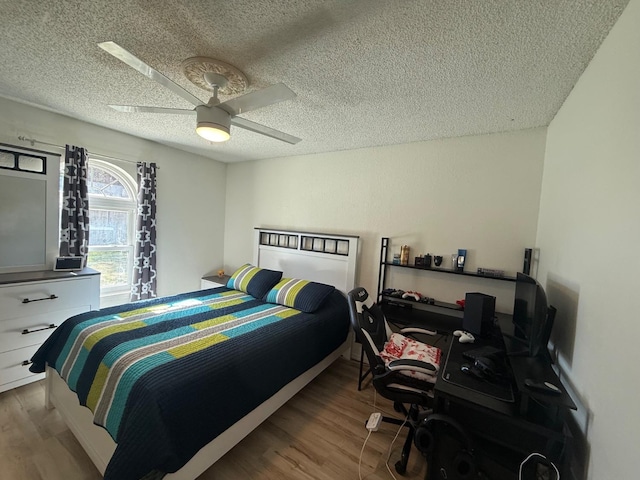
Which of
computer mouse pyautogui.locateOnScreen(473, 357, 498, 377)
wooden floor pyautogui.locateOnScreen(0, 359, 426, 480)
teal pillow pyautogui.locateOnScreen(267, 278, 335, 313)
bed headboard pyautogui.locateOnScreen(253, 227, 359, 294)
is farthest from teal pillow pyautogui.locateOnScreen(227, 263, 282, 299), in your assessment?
computer mouse pyautogui.locateOnScreen(473, 357, 498, 377)

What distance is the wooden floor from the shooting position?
1572 millimetres

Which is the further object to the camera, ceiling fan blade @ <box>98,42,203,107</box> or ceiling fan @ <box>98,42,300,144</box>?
ceiling fan @ <box>98,42,300,144</box>

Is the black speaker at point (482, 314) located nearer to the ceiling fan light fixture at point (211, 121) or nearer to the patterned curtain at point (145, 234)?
the ceiling fan light fixture at point (211, 121)

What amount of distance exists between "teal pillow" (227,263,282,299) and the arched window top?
65.6 inches

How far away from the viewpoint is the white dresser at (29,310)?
209 centimetres

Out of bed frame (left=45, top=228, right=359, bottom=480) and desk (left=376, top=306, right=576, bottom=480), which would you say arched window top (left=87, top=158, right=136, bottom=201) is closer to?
bed frame (left=45, top=228, right=359, bottom=480)

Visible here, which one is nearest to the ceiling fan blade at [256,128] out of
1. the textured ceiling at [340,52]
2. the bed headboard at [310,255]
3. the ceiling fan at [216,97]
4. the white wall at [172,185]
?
the ceiling fan at [216,97]

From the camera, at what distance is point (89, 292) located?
251cm

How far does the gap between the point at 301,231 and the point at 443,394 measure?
251cm

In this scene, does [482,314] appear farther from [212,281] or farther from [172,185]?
[172,185]

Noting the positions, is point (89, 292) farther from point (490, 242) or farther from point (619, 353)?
point (490, 242)

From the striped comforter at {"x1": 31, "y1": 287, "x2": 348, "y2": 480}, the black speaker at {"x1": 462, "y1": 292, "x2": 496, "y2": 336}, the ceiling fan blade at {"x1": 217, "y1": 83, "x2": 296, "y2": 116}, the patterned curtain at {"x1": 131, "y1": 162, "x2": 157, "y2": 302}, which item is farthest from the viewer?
the patterned curtain at {"x1": 131, "y1": 162, "x2": 157, "y2": 302}

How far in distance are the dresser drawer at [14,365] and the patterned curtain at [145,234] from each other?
1.06 meters

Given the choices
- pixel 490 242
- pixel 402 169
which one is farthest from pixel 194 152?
pixel 490 242
